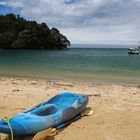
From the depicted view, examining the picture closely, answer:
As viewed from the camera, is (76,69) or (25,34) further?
(25,34)

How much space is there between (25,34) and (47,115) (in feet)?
341

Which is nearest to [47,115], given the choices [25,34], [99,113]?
[99,113]

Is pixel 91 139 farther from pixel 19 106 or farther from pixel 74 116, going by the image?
pixel 19 106

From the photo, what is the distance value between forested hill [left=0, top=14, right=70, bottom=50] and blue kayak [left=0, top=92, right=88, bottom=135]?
101m

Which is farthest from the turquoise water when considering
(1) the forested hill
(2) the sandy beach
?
(1) the forested hill

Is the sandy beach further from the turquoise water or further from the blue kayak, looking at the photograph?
the turquoise water

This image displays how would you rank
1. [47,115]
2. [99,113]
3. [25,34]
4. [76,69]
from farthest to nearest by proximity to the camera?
[25,34] → [76,69] → [99,113] → [47,115]

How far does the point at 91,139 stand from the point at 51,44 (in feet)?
375

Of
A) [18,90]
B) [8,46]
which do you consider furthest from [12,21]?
[18,90]

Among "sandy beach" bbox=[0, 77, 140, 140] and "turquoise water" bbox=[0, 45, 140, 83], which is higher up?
"sandy beach" bbox=[0, 77, 140, 140]

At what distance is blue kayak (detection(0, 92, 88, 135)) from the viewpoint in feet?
21.9

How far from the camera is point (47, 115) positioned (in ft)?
25.3

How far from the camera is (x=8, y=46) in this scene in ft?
363

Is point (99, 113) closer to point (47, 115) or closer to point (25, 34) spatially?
point (47, 115)
